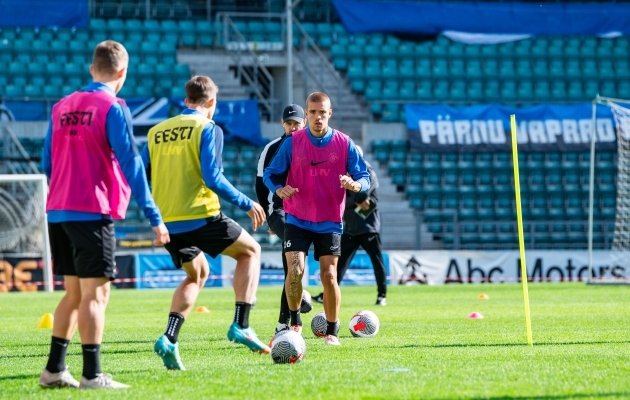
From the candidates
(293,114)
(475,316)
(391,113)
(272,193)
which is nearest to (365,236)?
(475,316)

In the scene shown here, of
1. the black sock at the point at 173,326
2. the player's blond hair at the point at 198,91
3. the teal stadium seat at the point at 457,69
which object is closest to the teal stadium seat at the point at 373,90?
the teal stadium seat at the point at 457,69

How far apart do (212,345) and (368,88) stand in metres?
21.6

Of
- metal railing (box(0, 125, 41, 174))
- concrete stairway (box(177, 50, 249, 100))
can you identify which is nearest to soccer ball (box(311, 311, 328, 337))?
metal railing (box(0, 125, 41, 174))

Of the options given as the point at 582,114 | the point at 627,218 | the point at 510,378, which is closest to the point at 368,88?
the point at 582,114

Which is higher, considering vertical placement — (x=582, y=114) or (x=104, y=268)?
(x=582, y=114)

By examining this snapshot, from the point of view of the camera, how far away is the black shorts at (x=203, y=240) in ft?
25.7

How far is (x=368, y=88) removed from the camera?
30766 millimetres

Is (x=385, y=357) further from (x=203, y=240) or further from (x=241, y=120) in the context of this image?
(x=241, y=120)

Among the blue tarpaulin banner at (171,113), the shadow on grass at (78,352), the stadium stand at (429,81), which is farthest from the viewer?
the stadium stand at (429,81)

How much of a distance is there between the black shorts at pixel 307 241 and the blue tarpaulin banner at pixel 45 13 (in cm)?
2154

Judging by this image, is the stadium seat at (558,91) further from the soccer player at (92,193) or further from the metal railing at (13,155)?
the soccer player at (92,193)

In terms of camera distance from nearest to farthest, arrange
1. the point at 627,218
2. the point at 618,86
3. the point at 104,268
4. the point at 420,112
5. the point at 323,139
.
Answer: the point at 104,268
the point at 323,139
the point at 627,218
the point at 420,112
the point at 618,86

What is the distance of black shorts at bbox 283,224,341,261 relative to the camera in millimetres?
9539

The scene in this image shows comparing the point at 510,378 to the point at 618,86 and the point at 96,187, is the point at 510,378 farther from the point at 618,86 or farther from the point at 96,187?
the point at 618,86
